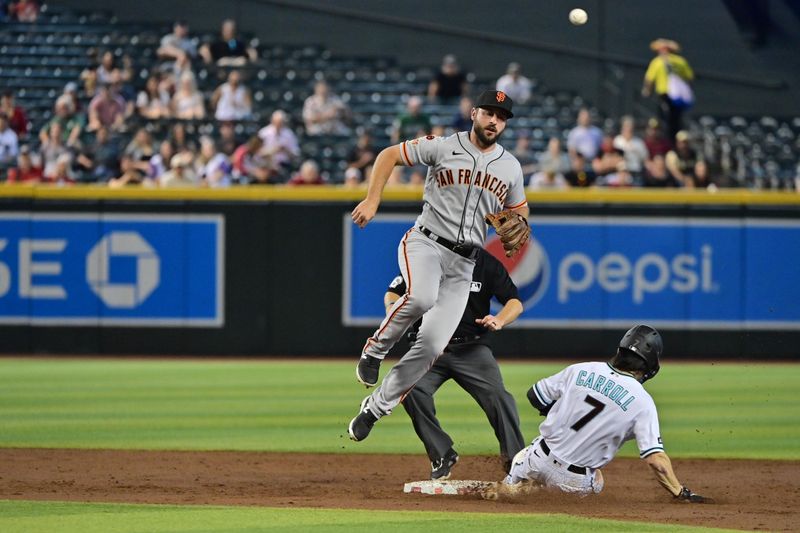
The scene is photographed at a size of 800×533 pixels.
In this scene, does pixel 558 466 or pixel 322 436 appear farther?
pixel 322 436

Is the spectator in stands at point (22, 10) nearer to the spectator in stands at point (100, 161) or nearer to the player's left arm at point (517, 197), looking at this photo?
the spectator in stands at point (100, 161)

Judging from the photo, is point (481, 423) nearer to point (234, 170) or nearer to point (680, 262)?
point (680, 262)

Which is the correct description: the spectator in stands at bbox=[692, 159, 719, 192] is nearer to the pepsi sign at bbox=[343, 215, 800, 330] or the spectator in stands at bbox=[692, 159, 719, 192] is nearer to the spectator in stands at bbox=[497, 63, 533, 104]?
the pepsi sign at bbox=[343, 215, 800, 330]

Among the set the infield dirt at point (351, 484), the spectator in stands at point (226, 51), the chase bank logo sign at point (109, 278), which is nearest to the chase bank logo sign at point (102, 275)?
the chase bank logo sign at point (109, 278)

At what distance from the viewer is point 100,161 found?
18.3 metres

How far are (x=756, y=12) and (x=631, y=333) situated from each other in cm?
1634

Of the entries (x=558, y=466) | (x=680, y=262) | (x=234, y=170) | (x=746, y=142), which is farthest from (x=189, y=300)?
(x=558, y=466)

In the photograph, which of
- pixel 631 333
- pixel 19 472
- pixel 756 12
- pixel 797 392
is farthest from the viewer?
pixel 756 12

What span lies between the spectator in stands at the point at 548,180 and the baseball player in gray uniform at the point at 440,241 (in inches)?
372

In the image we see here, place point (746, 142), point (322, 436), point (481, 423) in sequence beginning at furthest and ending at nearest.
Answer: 1. point (746, 142)
2. point (481, 423)
3. point (322, 436)

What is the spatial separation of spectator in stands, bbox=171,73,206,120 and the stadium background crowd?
2 centimetres

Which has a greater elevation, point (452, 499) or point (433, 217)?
point (433, 217)

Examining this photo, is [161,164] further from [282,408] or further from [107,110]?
[282,408]

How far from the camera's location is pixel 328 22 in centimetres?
2281
